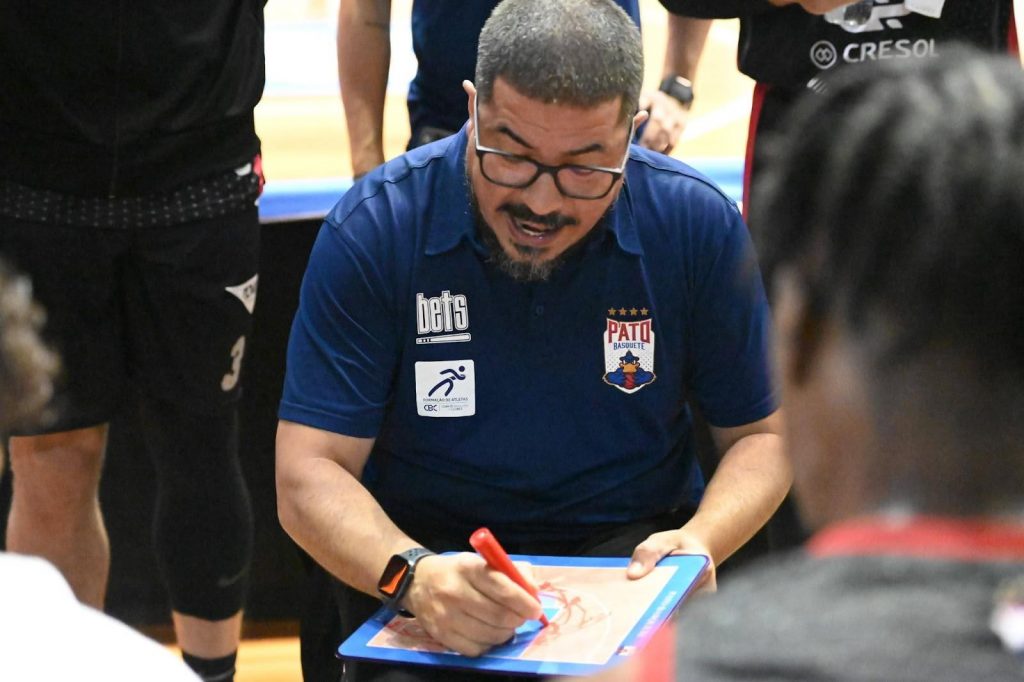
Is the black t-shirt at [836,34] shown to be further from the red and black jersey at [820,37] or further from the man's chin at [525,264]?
the man's chin at [525,264]

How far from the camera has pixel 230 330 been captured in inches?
94.7

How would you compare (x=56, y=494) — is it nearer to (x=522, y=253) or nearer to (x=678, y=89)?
(x=522, y=253)

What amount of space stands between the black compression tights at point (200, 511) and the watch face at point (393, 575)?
754 mm

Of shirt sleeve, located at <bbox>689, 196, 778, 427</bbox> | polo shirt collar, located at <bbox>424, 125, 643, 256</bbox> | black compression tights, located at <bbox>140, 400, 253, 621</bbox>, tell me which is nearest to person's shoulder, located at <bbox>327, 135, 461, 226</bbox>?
polo shirt collar, located at <bbox>424, 125, 643, 256</bbox>

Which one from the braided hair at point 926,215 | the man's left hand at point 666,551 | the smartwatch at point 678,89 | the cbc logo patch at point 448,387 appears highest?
the braided hair at point 926,215

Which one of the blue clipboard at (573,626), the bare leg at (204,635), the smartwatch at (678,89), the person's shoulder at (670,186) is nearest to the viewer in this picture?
the blue clipboard at (573,626)

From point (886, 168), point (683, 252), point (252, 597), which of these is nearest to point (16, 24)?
point (683, 252)

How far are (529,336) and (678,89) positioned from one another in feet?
2.97

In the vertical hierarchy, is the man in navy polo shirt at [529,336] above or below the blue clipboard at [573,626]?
above

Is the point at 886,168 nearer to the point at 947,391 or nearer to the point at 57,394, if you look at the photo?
the point at 947,391

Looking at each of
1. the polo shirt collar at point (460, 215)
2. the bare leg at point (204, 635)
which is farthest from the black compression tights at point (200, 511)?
the polo shirt collar at point (460, 215)

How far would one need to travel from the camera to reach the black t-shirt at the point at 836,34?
232 cm

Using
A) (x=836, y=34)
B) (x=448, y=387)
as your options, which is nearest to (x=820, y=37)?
(x=836, y=34)

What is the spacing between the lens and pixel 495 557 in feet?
5.30
